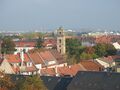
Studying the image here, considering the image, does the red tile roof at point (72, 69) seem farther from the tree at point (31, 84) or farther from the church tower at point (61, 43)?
the church tower at point (61, 43)

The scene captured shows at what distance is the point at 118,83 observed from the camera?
36406 mm

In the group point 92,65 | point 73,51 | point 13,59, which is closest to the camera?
point 13,59

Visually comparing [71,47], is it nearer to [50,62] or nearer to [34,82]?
[50,62]

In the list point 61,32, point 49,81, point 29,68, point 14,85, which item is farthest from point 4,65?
point 61,32

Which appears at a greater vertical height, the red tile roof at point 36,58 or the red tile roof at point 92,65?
the red tile roof at point 36,58

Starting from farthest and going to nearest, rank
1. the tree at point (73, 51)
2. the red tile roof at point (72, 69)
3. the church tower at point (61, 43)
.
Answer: the church tower at point (61, 43)
the tree at point (73, 51)
the red tile roof at point (72, 69)

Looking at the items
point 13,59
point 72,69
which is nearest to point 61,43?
point 13,59

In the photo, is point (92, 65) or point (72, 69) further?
point (92, 65)

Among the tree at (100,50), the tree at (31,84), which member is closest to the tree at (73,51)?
the tree at (100,50)

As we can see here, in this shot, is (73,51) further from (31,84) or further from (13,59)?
(31,84)

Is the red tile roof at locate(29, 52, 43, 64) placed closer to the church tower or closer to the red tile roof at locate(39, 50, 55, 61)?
the red tile roof at locate(39, 50, 55, 61)

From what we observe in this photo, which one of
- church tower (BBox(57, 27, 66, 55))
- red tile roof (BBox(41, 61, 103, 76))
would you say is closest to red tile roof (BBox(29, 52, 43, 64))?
red tile roof (BBox(41, 61, 103, 76))

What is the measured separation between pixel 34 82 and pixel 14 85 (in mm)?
1787

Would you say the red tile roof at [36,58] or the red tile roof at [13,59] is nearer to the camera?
the red tile roof at [13,59]
